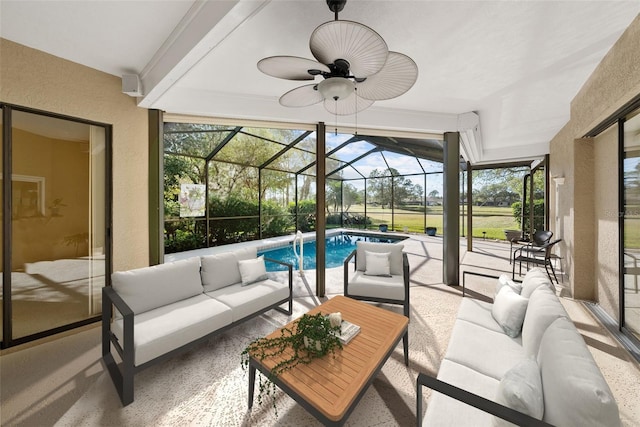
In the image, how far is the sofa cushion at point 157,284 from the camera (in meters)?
2.19

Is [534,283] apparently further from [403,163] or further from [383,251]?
[403,163]

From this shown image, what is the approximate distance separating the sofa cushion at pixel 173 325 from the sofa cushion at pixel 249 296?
9 cm

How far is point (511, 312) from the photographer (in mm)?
1919

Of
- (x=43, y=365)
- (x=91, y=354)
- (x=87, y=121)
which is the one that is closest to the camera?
(x=43, y=365)

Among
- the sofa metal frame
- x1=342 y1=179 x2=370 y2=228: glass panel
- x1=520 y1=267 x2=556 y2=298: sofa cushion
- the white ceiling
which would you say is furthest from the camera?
x1=342 y1=179 x2=370 y2=228: glass panel

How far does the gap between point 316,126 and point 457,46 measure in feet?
6.42

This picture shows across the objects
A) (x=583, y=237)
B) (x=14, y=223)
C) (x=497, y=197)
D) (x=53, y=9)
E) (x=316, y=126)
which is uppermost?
(x=53, y=9)

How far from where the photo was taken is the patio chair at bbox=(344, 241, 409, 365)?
2.89 metres

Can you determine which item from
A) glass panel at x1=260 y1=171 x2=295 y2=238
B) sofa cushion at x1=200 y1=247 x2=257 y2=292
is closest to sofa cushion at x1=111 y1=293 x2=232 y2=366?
sofa cushion at x1=200 y1=247 x2=257 y2=292

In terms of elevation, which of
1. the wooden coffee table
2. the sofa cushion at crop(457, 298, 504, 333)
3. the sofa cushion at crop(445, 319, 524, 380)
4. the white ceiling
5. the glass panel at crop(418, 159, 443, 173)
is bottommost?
the wooden coffee table

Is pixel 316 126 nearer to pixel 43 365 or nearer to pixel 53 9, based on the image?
pixel 53 9

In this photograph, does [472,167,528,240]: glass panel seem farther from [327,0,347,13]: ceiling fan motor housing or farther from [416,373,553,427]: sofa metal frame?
[416,373,553,427]: sofa metal frame

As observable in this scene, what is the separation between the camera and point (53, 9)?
1838mm

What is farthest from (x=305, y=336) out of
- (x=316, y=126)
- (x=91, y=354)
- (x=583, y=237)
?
(x=583, y=237)
